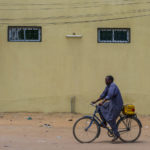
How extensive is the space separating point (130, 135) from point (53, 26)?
251 inches

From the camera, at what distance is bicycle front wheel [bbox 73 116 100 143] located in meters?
9.62

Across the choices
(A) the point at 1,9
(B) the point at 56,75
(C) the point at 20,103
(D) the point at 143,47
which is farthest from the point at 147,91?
(A) the point at 1,9

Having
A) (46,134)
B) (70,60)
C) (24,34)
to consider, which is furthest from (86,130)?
(24,34)

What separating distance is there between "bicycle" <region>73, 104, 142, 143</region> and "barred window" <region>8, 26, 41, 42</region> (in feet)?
20.3

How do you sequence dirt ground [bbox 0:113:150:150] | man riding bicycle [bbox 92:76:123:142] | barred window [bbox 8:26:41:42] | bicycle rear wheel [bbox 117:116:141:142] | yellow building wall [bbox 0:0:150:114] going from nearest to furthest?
dirt ground [bbox 0:113:150:150], man riding bicycle [bbox 92:76:123:142], bicycle rear wheel [bbox 117:116:141:142], yellow building wall [bbox 0:0:150:114], barred window [bbox 8:26:41:42]

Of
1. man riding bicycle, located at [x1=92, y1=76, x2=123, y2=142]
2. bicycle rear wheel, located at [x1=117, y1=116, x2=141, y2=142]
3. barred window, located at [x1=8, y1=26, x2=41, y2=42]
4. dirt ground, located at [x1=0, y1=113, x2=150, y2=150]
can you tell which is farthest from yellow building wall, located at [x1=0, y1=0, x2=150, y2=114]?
man riding bicycle, located at [x1=92, y1=76, x2=123, y2=142]

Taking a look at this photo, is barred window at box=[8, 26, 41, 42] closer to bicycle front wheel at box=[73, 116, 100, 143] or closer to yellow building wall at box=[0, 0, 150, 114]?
yellow building wall at box=[0, 0, 150, 114]

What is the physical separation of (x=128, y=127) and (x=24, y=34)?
6.79 meters

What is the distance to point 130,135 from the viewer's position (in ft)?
32.6

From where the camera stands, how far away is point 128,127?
32.2 ft

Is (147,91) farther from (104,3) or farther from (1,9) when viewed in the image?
(1,9)

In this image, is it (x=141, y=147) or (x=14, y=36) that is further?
(x=14, y=36)

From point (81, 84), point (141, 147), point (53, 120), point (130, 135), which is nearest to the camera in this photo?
point (141, 147)

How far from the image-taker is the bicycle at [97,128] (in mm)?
9625
